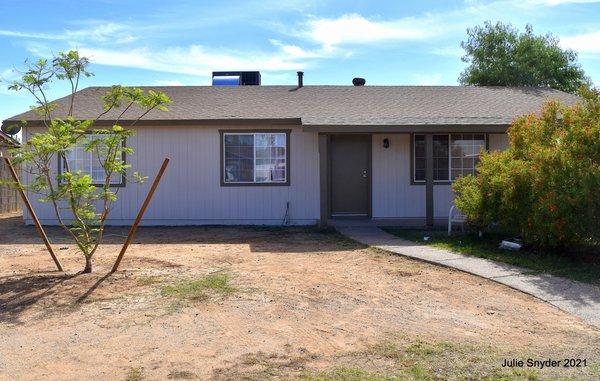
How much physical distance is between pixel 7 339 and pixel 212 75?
13675 millimetres

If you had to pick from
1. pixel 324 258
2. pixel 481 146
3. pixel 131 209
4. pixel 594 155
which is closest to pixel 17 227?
pixel 131 209

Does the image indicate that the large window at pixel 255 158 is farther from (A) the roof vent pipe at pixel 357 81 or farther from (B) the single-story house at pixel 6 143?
(A) the roof vent pipe at pixel 357 81

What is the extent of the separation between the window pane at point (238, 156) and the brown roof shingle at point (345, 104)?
0.56 metres

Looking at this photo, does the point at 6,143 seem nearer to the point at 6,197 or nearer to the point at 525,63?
the point at 6,197

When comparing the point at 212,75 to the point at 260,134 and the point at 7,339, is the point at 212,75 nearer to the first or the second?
the point at 260,134

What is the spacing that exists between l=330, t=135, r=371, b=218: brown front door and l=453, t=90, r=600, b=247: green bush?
3.85 metres

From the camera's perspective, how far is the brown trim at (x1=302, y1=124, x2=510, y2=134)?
1172 cm

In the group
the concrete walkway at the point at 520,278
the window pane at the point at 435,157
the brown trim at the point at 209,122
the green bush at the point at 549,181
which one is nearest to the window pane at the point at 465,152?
the window pane at the point at 435,157

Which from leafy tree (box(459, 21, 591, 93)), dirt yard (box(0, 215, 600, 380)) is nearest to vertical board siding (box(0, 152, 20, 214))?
dirt yard (box(0, 215, 600, 380))

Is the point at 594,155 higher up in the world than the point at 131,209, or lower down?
higher up

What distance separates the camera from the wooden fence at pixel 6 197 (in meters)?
17.7

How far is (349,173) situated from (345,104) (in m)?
2.04

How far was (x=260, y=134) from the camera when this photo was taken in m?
13.0

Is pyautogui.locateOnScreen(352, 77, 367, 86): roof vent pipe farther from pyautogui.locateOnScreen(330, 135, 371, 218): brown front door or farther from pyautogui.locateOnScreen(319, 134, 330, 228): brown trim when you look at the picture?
pyautogui.locateOnScreen(319, 134, 330, 228): brown trim
